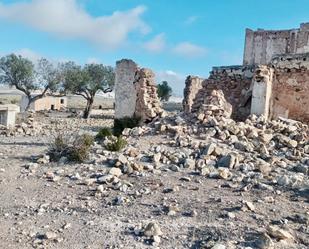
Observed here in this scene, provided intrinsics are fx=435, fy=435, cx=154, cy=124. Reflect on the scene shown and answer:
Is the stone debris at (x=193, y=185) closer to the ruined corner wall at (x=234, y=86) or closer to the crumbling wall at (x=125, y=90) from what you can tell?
the ruined corner wall at (x=234, y=86)

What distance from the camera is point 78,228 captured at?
554 cm

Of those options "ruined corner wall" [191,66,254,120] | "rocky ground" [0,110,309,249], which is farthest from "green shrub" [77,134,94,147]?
"ruined corner wall" [191,66,254,120]

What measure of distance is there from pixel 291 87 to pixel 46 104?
33457 millimetres

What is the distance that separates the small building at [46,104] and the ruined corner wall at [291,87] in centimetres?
3026

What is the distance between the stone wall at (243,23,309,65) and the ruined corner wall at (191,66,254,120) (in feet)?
55.8

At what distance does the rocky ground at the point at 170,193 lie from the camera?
17.2 ft

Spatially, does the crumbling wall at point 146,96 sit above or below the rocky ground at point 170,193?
above

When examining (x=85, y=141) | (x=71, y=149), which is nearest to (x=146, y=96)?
(x=85, y=141)

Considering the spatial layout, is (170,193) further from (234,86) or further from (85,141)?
(234,86)

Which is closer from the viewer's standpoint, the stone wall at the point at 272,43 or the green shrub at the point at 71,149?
the green shrub at the point at 71,149

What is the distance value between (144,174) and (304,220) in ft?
10.1

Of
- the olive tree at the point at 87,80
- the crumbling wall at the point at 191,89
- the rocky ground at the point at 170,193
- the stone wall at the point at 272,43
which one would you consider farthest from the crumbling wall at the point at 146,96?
the olive tree at the point at 87,80

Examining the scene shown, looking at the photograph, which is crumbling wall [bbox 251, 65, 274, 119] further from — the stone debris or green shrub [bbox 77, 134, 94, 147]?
→ green shrub [bbox 77, 134, 94, 147]

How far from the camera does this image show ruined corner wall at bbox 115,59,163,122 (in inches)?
590
